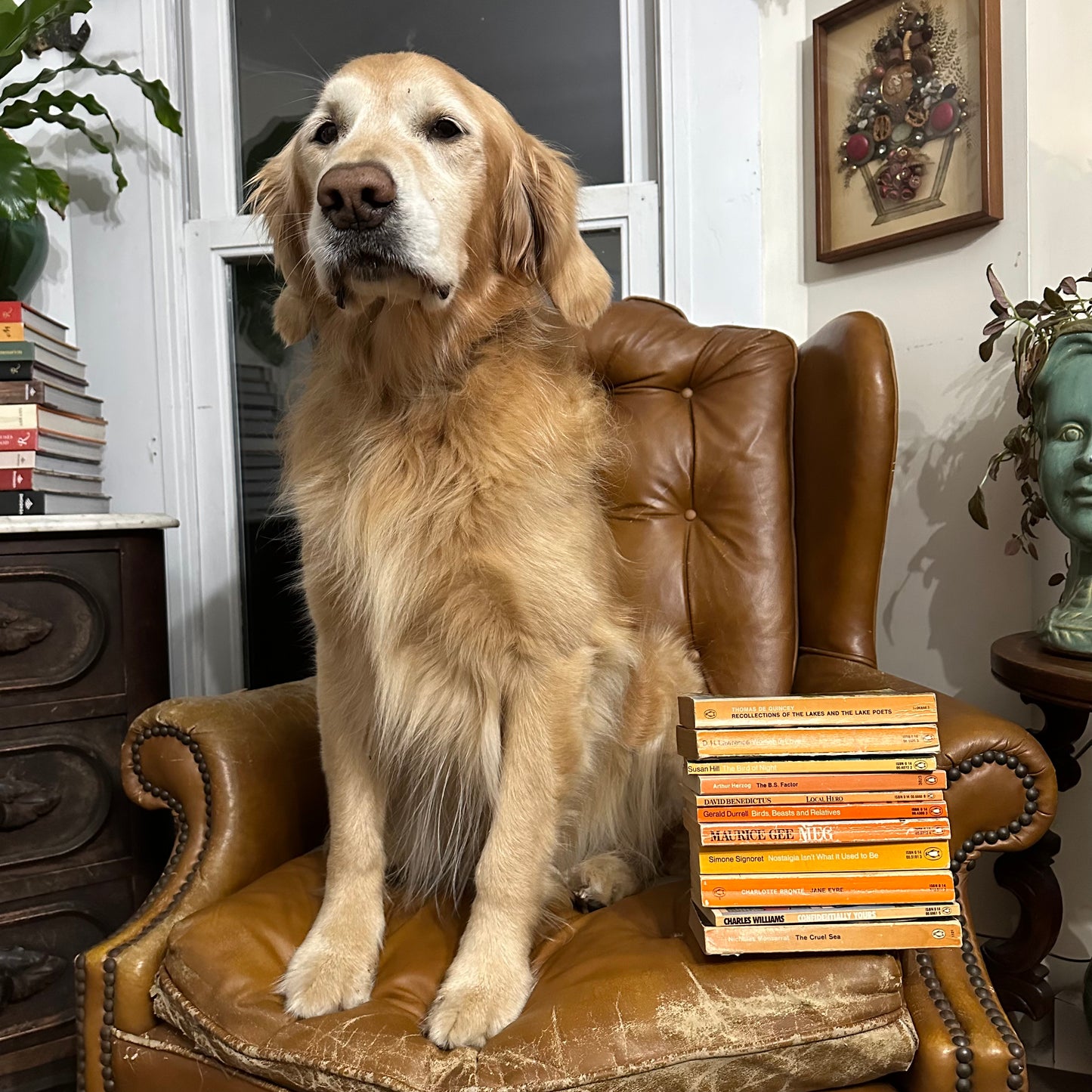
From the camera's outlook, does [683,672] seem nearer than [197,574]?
Yes

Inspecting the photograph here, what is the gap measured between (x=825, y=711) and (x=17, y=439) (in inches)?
65.7

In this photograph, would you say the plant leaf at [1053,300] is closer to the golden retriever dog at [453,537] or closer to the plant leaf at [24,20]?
the golden retriever dog at [453,537]

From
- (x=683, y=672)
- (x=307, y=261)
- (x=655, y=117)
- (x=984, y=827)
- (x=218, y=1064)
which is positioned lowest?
(x=218, y=1064)

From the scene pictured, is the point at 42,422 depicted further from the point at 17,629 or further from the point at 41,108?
the point at 41,108

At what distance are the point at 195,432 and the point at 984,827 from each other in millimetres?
2044

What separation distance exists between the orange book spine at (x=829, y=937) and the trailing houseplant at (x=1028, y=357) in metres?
0.82

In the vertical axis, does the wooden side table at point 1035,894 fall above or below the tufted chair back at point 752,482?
below

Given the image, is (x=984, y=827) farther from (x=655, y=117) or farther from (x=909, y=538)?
(x=655, y=117)

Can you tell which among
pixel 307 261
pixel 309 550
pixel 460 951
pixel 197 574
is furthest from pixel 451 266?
pixel 197 574

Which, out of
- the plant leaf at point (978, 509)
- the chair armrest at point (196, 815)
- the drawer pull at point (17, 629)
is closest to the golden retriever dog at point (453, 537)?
the chair armrest at point (196, 815)

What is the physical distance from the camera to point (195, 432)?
2.31m

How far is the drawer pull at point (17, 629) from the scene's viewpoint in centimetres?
160

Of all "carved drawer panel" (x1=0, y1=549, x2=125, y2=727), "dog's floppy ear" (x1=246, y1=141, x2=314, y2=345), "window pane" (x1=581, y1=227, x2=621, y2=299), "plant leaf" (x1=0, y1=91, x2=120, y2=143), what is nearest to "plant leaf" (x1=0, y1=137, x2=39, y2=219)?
"plant leaf" (x1=0, y1=91, x2=120, y2=143)

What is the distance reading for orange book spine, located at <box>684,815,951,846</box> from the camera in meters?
1.04
